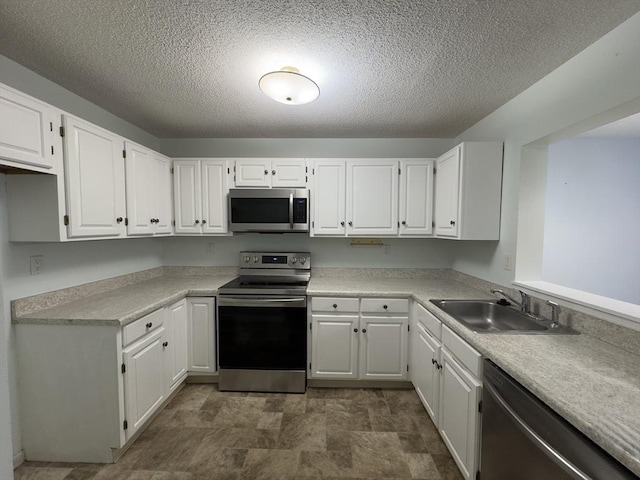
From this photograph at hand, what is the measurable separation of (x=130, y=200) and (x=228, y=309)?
1.20m

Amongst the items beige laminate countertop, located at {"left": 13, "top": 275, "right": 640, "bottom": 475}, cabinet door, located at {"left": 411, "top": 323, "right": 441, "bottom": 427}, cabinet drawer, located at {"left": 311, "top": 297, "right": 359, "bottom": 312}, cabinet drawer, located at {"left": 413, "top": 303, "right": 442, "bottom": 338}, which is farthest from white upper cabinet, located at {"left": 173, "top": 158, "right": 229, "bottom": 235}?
cabinet door, located at {"left": 411, "top": 323, "right": 441, "bottom": 427}

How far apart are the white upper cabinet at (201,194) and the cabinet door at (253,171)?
0.13m

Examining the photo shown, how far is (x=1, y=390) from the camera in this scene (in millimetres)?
900

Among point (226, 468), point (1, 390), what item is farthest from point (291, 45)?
point (226, 468)

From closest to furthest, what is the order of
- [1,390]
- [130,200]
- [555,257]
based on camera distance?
[1,390] < [130,200] < [555,257]

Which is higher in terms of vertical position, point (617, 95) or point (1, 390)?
point (617, 95)

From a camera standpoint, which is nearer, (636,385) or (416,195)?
(636,385)

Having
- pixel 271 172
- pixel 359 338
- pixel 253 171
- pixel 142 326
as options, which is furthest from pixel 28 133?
pixel 359 338

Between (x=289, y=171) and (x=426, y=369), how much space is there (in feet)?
6.99

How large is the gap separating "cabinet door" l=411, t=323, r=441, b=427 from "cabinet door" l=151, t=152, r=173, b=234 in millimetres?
2529

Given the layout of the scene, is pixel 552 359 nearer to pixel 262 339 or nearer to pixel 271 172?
pixel 262 339

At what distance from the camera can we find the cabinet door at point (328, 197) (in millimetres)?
2568

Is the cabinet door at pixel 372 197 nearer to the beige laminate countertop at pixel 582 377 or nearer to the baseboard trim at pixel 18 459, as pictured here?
the beige laminate countertop at pixel 582 377

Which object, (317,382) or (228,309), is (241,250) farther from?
(317,382)
